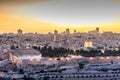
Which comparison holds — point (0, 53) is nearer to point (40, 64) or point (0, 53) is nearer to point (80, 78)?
point (40, 64)

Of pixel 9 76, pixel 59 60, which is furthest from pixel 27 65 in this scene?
pixel 9 76

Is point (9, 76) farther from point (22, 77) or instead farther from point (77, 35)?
point (77, 35)

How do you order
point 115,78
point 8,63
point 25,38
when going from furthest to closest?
point 25,38 < point 8,63 < point 115,78

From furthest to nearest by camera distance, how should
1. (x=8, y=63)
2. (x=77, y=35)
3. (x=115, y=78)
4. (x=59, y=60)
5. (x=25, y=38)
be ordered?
1. (x=77, y=35)
2. (x=25, y=38)
3. (x=59, y=60)
4. (x=8, y=63)
5. (x=115, y=78)

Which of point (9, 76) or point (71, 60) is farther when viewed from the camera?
point (71, 60)

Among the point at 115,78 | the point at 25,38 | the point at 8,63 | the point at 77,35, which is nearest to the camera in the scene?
the point at 115,78

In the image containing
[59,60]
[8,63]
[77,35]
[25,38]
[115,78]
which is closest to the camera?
[115,78]

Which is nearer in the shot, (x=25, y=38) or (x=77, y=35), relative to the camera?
(x=25, y=38)

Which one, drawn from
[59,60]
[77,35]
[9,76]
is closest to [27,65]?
[59,60]
